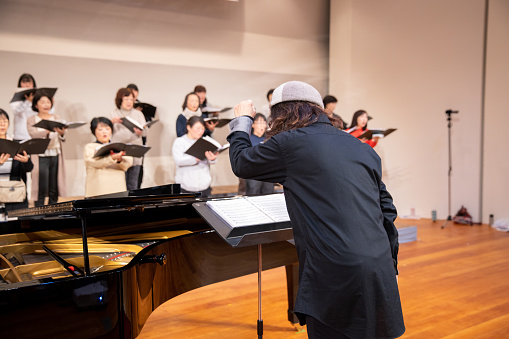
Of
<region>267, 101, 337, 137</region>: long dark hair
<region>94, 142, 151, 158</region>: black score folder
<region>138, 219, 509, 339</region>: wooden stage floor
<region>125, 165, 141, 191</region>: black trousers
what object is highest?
Answer: <region>267, 101, 337, 137</region>: long dark hair

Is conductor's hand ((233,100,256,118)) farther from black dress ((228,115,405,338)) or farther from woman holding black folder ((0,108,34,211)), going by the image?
woman holding black folder ((0,108,34,211))

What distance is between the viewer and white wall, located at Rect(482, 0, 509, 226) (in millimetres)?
5504

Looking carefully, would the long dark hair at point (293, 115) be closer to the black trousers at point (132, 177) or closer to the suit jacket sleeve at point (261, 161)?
the suit jacket sleeve at point (261, 161)

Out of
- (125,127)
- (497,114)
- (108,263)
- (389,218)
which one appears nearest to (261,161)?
(389,218)

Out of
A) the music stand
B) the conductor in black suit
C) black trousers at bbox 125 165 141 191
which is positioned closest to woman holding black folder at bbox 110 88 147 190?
black trousers at bbox 125 165 141 191

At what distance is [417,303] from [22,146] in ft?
11.2

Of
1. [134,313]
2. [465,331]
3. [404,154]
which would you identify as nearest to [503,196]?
[404,154]

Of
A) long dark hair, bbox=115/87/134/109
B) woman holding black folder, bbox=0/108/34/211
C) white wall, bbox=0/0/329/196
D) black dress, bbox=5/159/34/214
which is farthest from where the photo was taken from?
white wall, bbox=0/0/329/196

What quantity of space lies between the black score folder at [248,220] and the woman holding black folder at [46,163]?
3334 mm

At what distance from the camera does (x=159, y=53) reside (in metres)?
6.42

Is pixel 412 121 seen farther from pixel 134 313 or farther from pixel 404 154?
pixel 134 313

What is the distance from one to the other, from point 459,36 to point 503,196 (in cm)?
211

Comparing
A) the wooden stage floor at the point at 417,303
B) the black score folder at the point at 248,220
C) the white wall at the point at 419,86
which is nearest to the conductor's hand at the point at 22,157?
the wooden stage floor at the point at 417,303

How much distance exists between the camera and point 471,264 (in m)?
4.01
